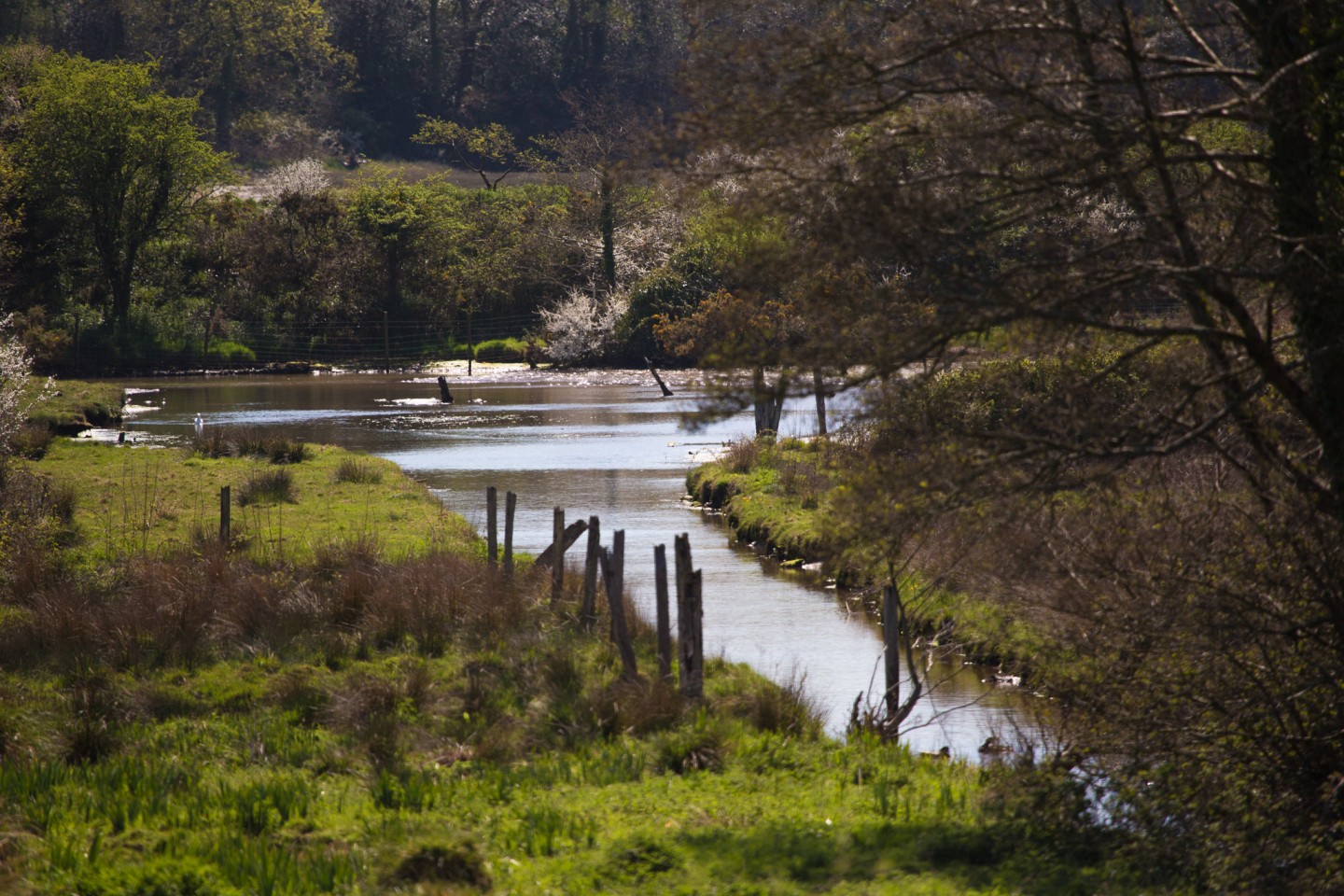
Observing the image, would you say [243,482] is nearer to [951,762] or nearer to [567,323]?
[951,762]

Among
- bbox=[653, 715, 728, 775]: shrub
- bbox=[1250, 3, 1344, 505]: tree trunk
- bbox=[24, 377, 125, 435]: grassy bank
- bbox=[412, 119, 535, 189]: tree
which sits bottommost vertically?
bbox=[653, 715, 728, 775]: shrub

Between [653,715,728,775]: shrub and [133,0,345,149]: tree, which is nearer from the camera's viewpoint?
[653,715,728,775]: shrub

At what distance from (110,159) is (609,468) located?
39.4m

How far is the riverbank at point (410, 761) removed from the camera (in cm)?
779

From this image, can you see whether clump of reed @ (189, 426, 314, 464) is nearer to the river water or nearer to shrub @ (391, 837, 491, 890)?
the river water

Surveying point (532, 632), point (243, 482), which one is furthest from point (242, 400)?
point (532, 632)

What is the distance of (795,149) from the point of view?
8.64 meters

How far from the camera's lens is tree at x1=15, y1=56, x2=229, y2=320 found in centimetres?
6069

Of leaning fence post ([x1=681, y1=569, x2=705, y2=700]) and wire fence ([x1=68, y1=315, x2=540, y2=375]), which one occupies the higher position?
wire fence ([x1=68, y1=315, x2=540, y2=375])

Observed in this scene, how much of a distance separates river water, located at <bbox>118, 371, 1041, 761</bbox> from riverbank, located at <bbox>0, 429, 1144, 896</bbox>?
6.28 feet

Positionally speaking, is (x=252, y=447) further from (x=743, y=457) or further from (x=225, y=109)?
(x=225, y=109)

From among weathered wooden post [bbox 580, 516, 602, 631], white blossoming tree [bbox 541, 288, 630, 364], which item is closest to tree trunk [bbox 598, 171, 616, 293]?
white blossoming tree [bbox 541, 288, 630, 364]

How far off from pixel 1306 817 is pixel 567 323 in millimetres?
59148

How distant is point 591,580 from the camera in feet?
44.9
